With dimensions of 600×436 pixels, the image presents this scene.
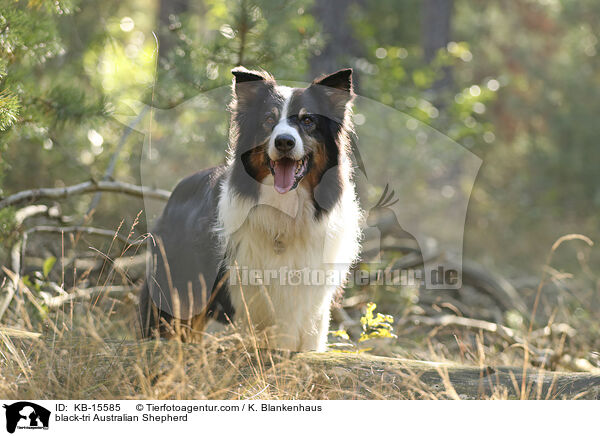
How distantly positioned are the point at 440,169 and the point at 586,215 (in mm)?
4018

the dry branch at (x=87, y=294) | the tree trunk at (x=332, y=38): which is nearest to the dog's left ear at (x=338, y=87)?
the dry branch at (x=87, y=294)

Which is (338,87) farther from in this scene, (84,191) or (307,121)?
(84,191)

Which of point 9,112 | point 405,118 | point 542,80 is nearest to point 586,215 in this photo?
point 542,80

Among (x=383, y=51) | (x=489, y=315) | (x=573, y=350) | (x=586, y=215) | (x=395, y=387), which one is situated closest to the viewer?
(x=395, y=387)

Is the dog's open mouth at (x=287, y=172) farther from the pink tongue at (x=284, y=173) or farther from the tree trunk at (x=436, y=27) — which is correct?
the tree trunk at (x=436, y=27)

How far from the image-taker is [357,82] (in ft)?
25.1

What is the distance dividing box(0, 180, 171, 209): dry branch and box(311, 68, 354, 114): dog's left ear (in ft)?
6.96

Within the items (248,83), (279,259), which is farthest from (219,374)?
(248,83)

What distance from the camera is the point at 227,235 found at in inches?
158

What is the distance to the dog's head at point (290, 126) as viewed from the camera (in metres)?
3.79

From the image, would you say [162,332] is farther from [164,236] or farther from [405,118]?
[405,118]
